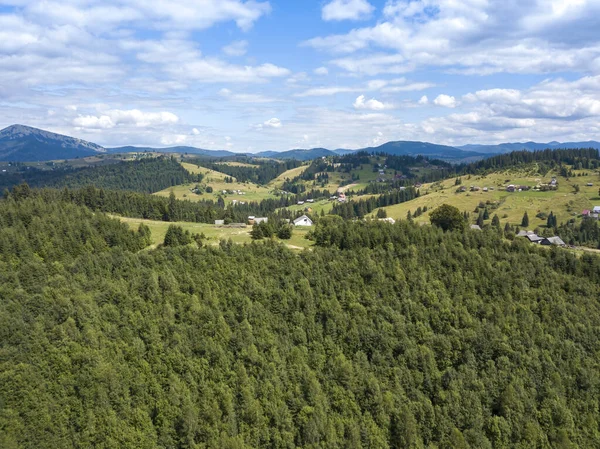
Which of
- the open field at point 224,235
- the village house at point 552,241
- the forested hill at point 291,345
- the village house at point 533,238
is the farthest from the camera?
the village house at point 533,238

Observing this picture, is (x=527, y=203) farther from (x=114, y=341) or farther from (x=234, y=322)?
(x=114, y=341)

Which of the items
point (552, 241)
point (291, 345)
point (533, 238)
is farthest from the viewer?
point (533, 238)

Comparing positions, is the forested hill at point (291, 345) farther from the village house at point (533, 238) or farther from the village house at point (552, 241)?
the village house at point (533, 238)

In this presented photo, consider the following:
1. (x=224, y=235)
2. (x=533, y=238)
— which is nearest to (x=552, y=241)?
(x=533, y=238)

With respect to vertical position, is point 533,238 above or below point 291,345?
above

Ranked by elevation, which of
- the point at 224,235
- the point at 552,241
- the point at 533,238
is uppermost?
the point at 224,235

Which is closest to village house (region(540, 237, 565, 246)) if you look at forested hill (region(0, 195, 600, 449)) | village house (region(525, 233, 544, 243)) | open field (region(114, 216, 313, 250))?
village house (region(525, 233, 544, 243))

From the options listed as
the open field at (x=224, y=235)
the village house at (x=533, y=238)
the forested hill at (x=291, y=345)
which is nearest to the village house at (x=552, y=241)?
the village house at (x=533, y=238)

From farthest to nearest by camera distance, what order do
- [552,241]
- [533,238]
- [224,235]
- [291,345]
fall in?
[533,238] → [552,241] → [224,235] → [291,345]

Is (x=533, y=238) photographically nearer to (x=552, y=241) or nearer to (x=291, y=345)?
(x=552, y=241)
